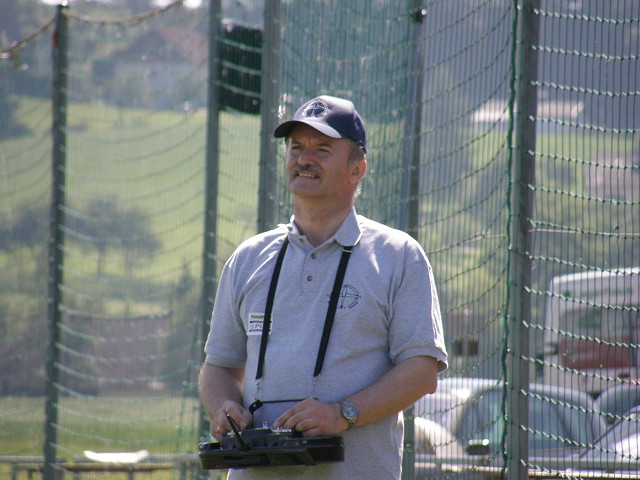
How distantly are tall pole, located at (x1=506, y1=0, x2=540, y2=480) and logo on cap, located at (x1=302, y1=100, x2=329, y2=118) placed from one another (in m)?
0.95

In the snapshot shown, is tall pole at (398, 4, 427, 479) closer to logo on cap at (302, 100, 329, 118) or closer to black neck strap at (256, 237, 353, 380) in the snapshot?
logo on cap at (302, 100, 329, 118)

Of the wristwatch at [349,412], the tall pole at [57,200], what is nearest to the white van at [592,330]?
the wristwatch at [349,412]

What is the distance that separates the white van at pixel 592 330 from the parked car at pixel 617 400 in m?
0.03

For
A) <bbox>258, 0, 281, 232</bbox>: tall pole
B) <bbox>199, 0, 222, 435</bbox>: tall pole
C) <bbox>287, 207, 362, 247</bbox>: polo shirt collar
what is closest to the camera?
<bbox>287, 207, 362, 247</bbox>: polo shirt collar

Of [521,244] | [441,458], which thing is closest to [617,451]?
[521,244]

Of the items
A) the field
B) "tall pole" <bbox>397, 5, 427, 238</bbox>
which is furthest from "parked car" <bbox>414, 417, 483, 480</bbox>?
the field

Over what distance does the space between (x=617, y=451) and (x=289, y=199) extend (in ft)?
6.84

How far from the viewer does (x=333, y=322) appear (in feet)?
10.8

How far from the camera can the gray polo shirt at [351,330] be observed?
3260mm

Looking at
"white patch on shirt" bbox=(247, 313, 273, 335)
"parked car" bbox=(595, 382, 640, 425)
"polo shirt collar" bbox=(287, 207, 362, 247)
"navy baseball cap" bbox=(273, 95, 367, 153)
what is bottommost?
"parked car" bbox=(595, 382, 640, 425)

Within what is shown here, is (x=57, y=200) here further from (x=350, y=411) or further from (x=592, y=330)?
(x=350, y=411)

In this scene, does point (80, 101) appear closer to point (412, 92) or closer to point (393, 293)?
point (412, 92)

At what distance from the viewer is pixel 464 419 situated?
4711mm

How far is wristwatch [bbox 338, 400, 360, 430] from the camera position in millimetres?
3156
